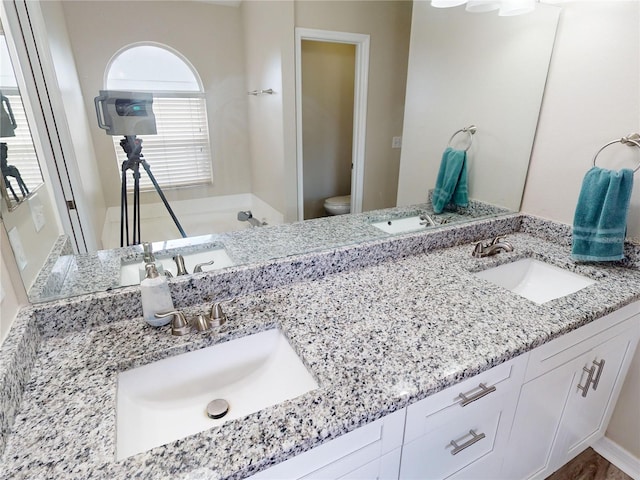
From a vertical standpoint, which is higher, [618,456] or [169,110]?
[169,110]

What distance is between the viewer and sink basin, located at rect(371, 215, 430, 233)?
1518 millimetres

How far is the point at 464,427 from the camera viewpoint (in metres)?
0.93

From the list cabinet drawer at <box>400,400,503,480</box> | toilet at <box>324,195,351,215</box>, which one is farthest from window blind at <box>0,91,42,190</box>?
cabinet drawer at <box>400,400,503,480</box>

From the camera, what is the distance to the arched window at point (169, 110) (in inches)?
39.6

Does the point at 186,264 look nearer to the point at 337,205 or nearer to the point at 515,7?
the point at 337,205

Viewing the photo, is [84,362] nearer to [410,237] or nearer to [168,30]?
[168,30]

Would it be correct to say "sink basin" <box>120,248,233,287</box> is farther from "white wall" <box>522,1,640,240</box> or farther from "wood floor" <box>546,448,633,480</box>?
"wood floor" <box>546,448,633,480</box>

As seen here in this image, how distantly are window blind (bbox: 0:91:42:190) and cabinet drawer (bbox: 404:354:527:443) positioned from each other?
1.16 metres

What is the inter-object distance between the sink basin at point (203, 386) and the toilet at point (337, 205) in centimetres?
66

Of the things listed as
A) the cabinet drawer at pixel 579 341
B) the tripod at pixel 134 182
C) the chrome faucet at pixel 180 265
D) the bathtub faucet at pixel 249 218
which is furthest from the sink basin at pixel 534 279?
the tripod at pixel 134 182

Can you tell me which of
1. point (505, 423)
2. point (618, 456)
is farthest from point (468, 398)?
point (618, 456)

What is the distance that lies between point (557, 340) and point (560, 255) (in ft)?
2.01

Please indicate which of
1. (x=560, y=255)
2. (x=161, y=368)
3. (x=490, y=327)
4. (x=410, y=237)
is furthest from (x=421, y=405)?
(x=560, y=255)

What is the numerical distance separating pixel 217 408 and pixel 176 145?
2.71 feet
